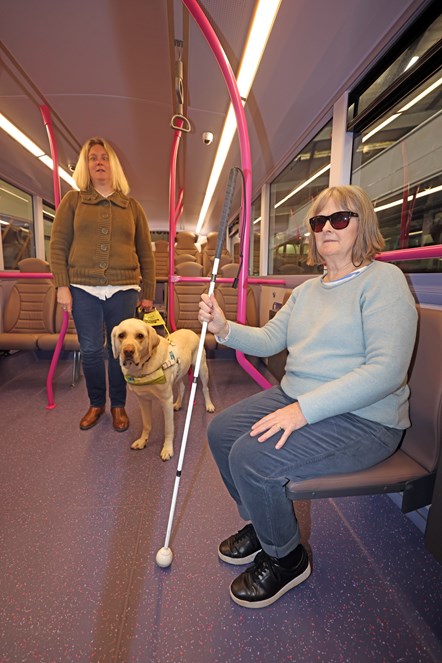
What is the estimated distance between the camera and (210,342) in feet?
11.2

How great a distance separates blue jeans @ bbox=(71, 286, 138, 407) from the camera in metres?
2.10

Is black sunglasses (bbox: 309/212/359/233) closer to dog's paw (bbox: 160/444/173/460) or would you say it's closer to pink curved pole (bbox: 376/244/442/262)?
pink curved pole (bbox: 376/244/442/262)

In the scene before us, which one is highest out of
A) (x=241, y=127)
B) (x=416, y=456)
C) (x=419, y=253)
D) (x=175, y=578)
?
(x=241, y=127)

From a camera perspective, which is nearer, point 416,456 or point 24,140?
point 416,456

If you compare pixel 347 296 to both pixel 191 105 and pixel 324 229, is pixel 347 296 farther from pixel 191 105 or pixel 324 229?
pixel 191 105

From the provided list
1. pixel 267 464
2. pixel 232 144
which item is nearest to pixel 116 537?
pixel 267 464

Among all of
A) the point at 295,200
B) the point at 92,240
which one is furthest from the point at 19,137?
the point at 295,200

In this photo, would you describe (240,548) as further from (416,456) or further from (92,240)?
(92,240)

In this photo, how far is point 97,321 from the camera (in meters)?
2.15

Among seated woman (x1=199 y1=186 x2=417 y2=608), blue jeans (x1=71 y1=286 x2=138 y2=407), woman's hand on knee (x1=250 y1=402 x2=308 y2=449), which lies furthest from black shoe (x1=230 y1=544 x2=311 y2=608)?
blue jeans (x1=71 y1=286 x2=138 y2=407)

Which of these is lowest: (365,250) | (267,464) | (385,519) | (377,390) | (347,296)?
(385,519)

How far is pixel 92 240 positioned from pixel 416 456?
2.02 meters

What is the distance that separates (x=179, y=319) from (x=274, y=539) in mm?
3091

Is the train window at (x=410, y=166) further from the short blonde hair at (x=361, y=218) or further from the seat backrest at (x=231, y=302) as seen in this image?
the seat backrest at (x=231, y=302)
